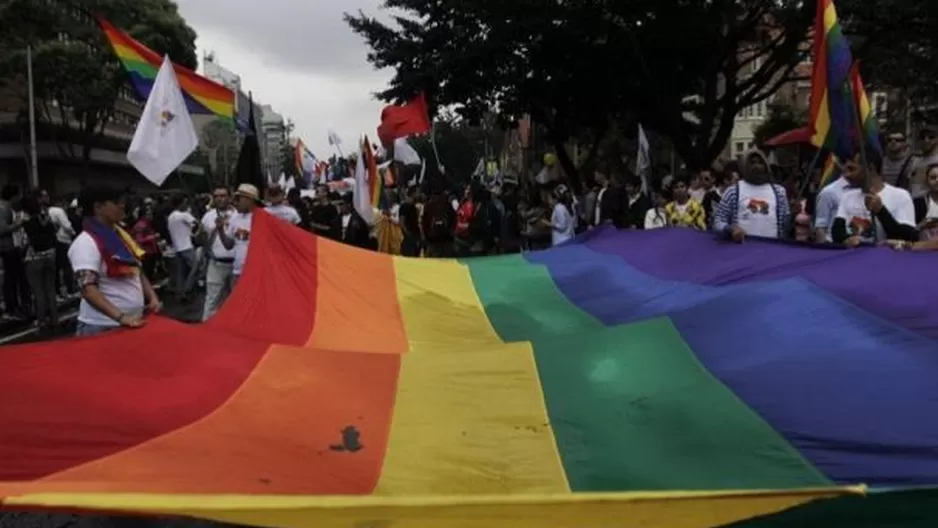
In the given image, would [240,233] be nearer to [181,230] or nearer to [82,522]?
[82,522]

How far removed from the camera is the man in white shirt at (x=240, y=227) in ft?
33.3

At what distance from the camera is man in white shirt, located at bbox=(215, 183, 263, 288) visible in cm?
1016

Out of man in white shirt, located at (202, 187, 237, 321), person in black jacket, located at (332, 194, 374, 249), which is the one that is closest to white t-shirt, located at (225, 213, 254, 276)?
man in white shirt, located at (202, 187, 237, 321)

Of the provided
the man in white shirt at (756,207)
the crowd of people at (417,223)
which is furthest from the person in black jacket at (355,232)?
the man in white shirt at (756,207)

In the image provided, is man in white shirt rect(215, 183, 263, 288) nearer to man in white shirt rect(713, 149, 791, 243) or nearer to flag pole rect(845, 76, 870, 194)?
man in white shirt rect(713, 149, 791, 243)

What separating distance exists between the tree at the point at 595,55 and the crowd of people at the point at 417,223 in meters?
3.31

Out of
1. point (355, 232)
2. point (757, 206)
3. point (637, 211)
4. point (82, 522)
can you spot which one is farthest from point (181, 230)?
point (82, 522)

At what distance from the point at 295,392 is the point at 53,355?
1.15 metres

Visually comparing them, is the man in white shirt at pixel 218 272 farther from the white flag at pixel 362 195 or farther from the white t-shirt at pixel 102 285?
the white flag at pixel 362 195

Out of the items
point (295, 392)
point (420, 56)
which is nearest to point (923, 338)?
point (295, 392)

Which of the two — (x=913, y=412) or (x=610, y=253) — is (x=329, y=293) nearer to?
(x=610, y=253)

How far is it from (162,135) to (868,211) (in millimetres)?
6236

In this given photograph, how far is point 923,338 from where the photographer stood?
15.6 feet

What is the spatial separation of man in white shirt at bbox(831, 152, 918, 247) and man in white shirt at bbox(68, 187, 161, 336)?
4467mm
